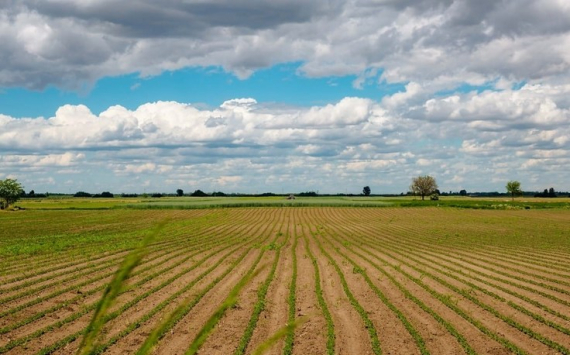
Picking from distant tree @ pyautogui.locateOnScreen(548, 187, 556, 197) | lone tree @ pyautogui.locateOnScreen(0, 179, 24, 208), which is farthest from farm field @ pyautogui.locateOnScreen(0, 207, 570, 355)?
distant tree @ pyautogui.locateOnScreen(548, 187, 556, 197)

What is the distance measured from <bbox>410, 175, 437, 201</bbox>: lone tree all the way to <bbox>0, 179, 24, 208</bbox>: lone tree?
319 ft

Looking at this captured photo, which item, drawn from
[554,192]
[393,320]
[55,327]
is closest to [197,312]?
[55,327]

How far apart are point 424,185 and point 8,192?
330 feet

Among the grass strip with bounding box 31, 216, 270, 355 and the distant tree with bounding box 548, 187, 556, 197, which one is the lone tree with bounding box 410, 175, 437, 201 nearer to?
the distant tree with bounding box 548, 187, 556, 197

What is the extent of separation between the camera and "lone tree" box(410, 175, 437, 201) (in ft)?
477

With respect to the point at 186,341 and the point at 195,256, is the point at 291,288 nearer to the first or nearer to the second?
the point at 186,341

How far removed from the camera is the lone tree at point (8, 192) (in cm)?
10251

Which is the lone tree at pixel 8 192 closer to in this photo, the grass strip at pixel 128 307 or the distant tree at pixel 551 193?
the grass strip at pixel 128 307

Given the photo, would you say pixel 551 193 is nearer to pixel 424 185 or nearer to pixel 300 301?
pixel 424 185

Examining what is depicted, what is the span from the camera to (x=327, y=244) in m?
33.8

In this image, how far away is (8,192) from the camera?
10288 centimetres

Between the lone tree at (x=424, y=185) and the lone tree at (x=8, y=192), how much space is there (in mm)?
97370

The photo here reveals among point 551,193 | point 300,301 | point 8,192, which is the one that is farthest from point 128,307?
point 551,193

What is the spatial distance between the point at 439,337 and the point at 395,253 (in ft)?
54.6
